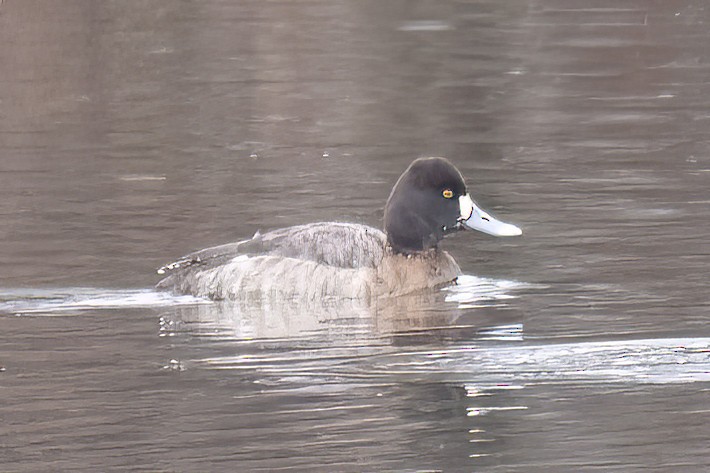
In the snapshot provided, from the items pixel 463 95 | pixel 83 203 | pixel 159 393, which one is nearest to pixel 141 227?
pixel 83 203

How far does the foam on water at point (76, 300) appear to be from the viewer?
11.5m

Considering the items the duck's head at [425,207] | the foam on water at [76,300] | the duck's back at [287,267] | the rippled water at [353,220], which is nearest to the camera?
the rippled water at [353,220]

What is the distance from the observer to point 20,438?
855cm

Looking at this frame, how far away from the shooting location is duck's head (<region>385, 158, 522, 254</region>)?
1254 centimetres

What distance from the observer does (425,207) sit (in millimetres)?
12555

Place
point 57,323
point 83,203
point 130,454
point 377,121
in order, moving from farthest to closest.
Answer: point 377,121, point 83,203, point 57,323, point 130,454

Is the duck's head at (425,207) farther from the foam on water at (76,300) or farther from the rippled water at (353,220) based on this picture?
the foam on water at (76,300)

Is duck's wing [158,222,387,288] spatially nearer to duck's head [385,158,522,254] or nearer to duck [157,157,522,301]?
duck [157,157,522,301]

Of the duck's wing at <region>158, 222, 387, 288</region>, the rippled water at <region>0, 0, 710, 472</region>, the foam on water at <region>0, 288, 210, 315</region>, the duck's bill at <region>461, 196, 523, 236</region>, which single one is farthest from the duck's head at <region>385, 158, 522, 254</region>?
the foam on water at <region>0, 288, 210, 315</region>

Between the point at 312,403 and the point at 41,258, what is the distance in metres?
4.37

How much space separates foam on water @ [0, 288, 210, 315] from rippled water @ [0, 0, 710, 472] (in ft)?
0.08

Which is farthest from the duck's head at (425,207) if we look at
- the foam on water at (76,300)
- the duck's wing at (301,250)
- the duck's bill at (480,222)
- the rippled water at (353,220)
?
the foam on water at (76,300)

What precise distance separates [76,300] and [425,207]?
8.76 feet

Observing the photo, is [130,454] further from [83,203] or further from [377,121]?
[377,121]
